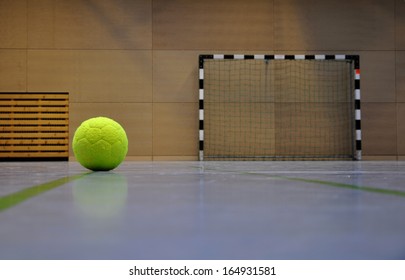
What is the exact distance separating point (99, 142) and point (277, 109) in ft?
15.7

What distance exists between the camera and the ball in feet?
7.82

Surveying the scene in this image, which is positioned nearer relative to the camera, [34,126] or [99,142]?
[99,142]

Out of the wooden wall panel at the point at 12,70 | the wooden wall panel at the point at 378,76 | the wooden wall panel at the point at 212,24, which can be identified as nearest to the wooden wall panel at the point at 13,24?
the wooden wall panel at the point at 12,70

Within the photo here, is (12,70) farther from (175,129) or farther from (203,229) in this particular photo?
(203,229)

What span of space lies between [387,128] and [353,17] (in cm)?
187

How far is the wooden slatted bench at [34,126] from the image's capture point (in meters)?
6.67

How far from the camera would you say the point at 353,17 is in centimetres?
695

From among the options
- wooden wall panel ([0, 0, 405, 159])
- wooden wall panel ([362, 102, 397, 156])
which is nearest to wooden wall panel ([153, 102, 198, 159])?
wooden wall panel ([0, 0, 405, 159])

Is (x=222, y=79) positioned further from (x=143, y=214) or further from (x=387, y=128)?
(x=143, y=214)

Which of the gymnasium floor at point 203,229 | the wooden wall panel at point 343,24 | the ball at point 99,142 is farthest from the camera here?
the wooden wall panel at point 343,24

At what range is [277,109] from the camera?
22.4 ft

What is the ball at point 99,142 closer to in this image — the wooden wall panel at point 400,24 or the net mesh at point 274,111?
the net mesh at point 274,111

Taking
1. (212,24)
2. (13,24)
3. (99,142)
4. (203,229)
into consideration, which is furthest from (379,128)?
(203,229)

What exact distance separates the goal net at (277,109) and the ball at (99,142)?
4276 millimetres
